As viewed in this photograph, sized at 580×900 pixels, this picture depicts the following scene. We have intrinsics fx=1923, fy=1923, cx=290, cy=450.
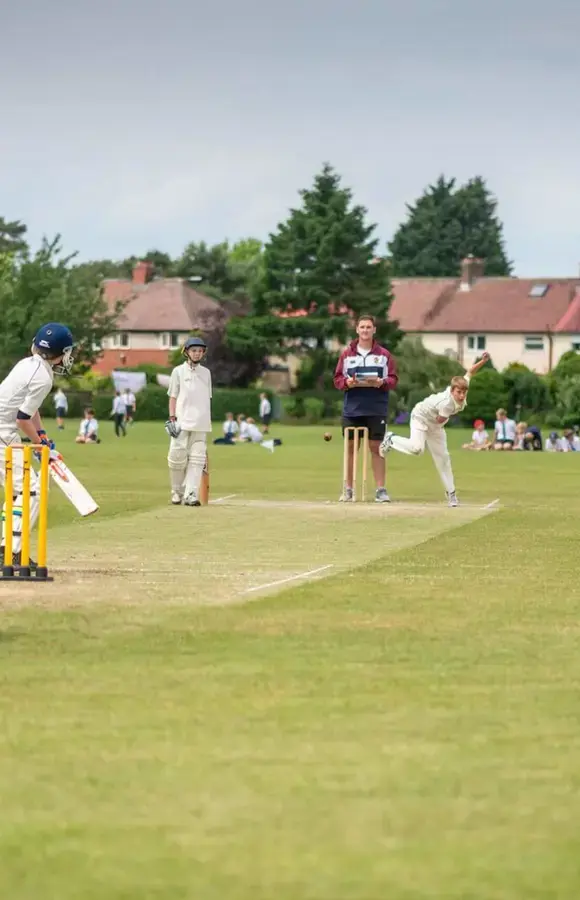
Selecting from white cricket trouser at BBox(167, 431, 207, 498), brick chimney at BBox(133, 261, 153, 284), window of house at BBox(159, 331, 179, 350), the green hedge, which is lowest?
white cricket trouser at BBox(167, 431, 207, 498)

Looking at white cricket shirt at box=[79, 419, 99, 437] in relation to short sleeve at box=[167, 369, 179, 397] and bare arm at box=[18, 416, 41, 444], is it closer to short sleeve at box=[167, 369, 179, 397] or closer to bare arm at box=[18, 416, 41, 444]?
short sleeve at box=[167, 369, 179, 397]

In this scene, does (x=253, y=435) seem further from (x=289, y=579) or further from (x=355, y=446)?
(x=289, y=579)

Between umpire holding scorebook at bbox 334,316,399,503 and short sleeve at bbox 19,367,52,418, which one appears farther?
umpire holding scorebook at bbox 334,316,399,503

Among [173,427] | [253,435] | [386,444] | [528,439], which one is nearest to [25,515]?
[173,427]

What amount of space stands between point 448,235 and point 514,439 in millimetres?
102887

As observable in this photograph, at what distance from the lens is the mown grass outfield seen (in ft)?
16.7

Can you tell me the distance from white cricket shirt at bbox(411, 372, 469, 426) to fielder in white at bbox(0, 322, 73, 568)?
25.2ft

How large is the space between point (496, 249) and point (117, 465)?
12115 cm

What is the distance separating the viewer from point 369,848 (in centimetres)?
523

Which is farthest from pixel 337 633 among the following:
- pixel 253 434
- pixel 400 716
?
pixel 253 434

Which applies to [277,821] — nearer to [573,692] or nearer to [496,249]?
[573,692]

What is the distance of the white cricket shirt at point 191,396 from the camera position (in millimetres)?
19781

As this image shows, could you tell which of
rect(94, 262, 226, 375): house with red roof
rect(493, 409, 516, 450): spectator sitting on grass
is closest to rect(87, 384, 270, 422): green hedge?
rect(493, 409, 516, 450): spectator sitting on grass

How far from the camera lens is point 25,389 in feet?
41.8
